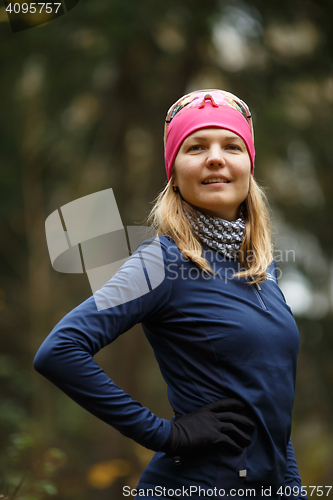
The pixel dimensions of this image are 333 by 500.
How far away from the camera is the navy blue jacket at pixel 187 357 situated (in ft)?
5.00

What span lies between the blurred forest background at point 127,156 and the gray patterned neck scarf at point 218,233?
4320 millimetres

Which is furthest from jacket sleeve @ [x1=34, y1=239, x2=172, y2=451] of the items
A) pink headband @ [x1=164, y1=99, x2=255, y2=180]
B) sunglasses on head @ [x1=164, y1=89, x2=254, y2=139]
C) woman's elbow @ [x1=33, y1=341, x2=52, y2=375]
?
sunglasses on head @ [x1=164, y1=89, x2=254, y2=139]

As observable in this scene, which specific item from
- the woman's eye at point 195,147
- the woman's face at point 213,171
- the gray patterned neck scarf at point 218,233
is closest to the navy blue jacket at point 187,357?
the gray patterned neck scarf at point 218,233

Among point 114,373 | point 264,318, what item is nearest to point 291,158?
point 114,373

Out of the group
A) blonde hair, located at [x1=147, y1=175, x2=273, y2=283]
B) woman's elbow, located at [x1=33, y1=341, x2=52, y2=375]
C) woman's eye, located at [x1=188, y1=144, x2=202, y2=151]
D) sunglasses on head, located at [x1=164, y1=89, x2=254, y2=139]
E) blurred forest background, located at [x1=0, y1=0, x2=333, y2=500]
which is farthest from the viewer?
blurred forest background, located at [x1=0, y1=0, x2=333, y2=500]

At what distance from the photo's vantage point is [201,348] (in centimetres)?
164

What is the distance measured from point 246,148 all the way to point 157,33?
4579 mm

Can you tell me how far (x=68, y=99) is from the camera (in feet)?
21.2

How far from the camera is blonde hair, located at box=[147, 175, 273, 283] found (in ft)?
5.89

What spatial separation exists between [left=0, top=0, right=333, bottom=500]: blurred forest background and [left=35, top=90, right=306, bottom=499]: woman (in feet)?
14.3

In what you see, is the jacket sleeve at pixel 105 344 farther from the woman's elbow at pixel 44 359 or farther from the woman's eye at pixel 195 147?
the woman's eye at pixel 195 147

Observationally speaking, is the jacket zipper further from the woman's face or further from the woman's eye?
the woman's eye

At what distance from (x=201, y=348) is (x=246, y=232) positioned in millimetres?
594

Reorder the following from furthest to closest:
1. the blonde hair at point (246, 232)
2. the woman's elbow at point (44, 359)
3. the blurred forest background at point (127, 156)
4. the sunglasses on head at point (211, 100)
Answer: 1. the blurred forest background at point (127, 156)
2. the sunglasses on head at point (211, 100)
3. the blonde hair at point (246, 232)
4. the woman's elbow at point (44, 359)
